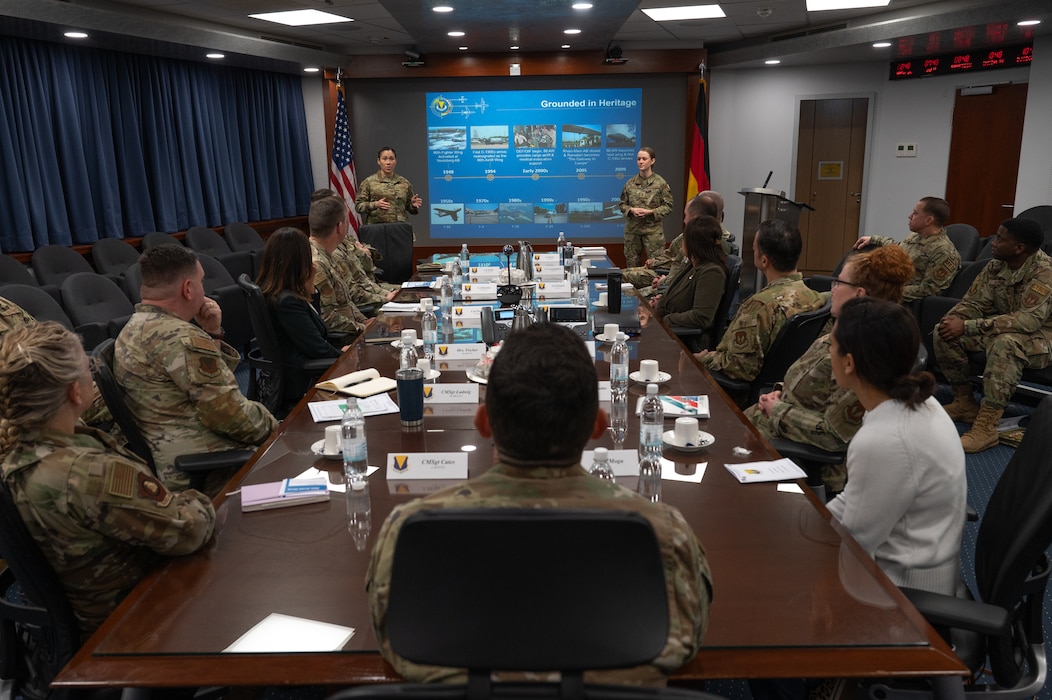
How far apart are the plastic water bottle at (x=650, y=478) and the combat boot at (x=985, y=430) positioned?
3.15 metres

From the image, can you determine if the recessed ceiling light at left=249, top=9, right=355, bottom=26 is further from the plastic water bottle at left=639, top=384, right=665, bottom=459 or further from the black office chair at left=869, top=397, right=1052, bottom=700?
the black office chair at left=869, top=397, right=1052, bottom=700

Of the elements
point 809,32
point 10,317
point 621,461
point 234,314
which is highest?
point 809,32

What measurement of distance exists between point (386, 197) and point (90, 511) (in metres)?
7.39

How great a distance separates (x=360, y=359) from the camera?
346 centimetres

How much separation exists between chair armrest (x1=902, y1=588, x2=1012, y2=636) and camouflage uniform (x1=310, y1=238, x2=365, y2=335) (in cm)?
348

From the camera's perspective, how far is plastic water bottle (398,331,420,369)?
3084 mm

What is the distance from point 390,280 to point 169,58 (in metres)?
3.35

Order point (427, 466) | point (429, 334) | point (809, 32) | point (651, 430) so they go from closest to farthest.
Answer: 1. point (427, 466)
2. point (651, 430)
3. point (429, 334)
4. point (809, 32)

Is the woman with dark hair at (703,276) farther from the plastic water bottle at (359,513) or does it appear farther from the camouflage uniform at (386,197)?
the camouflage uniform at (386,197)

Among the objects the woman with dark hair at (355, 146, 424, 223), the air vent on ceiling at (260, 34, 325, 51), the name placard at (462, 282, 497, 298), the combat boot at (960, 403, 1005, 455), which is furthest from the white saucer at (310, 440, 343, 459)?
the air vent on ceiling at (260, 34, 325, 51)

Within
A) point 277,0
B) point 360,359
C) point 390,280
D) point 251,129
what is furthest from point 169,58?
point 360,359

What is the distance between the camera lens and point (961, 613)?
1.63 m

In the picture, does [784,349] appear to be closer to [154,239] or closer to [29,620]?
[29,620]

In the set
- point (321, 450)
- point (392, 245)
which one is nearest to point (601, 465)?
point (321, 450)
